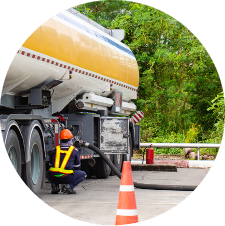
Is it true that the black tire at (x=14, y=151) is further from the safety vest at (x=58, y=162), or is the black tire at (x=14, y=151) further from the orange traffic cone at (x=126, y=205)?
the orange traffic cone at (x=126, y=205)

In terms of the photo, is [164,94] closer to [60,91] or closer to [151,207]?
[60,91]

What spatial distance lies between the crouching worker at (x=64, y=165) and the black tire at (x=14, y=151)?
112cm

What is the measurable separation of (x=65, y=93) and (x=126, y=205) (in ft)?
17.4

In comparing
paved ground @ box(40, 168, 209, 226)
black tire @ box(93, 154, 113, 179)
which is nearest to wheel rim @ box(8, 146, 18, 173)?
paved ground @ box(40, 168, 209, 226)

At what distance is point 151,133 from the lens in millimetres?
21109

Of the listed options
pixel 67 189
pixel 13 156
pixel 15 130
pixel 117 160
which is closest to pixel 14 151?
pixel 13 156

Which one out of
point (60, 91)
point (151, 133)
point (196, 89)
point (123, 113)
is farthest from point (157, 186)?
point (196, 89)

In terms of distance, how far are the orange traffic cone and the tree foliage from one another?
15235 mm

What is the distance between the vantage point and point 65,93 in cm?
1042

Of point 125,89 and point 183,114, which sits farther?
point 183,114

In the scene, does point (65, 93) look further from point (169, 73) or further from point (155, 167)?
point (169, 73)

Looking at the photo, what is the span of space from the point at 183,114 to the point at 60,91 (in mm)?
12817

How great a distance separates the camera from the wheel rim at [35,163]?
27.0 ft

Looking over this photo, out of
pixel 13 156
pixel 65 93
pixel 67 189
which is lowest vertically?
pixel 67 189
